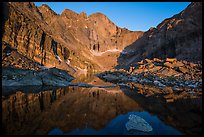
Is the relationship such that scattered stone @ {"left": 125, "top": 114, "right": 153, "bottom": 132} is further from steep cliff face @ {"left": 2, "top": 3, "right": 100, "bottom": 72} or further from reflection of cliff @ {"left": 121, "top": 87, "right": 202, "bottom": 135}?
steep cliff face @ {"left": 2, "top": 3, "right": 100, "bottom": 72}

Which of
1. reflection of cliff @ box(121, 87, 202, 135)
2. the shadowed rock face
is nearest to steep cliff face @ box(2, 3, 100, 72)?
the shadowed rock face

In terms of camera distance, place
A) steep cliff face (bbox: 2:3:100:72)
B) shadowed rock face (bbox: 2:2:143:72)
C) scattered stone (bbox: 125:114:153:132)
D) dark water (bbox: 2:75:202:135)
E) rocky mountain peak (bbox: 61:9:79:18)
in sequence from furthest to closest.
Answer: rocky mountain peak (bbox: 61:9:79:18)
shadowed rock face (bbox: 2:2:143:72)
steep cliff face (bbox: 2:3:100:72)
scattered stone (bbox: 125:114:153:132)
dark water (bbox: 2:75:202:135)

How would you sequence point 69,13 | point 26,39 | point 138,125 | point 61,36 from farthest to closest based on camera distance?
point 69,13 < point 61,36 < point 26,39 < point 138,125

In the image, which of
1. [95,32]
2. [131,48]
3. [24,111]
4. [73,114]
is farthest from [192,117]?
[95,32]

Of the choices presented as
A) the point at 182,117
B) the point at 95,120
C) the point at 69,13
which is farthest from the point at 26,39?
the point at 69,13

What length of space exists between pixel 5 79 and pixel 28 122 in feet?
41.7

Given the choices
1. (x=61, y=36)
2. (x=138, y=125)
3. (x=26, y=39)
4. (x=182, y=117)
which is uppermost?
(x=61, y=36)

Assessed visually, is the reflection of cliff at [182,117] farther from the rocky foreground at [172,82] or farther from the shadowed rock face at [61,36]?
the shadowed rock face at [61,36]

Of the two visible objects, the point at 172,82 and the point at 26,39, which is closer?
the point at 172,82

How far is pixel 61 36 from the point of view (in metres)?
77.4

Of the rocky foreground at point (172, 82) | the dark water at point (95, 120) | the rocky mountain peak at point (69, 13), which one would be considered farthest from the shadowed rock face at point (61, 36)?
the dark water at point (95, 120)

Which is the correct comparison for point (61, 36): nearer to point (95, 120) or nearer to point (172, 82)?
point (172, 82)

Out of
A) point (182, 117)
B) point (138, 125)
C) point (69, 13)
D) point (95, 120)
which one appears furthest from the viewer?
point (69, 13)

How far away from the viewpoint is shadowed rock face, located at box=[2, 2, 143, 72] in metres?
38.0
